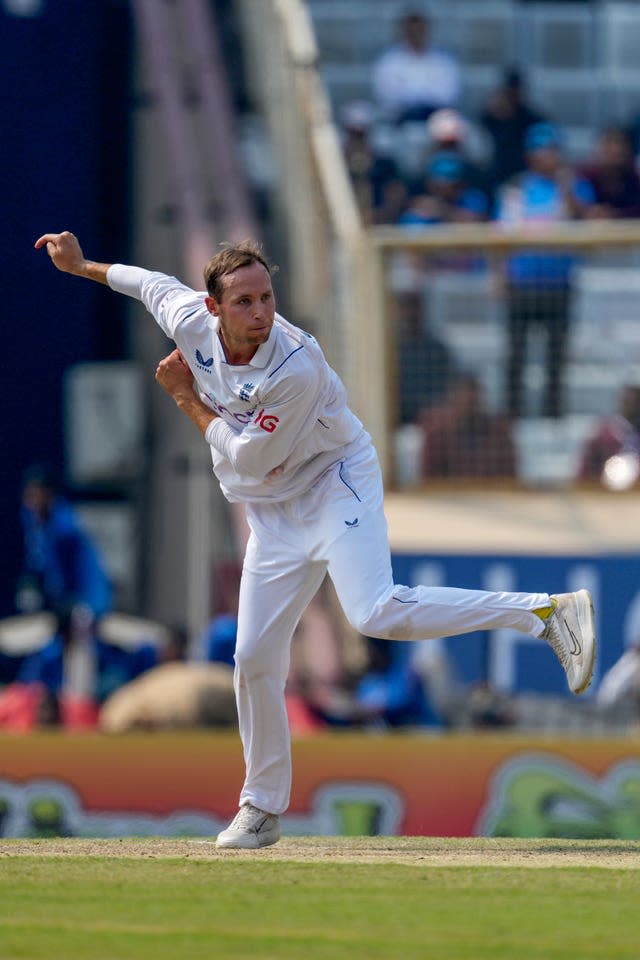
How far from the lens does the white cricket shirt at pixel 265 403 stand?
6.61 meters

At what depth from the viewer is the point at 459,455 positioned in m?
12.2

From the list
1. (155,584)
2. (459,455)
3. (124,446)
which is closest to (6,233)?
(124,446)

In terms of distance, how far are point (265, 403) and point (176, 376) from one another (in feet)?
1.63

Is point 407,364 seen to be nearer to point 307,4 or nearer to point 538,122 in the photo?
point 538,122

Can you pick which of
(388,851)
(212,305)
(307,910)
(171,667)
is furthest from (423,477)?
(307,910)

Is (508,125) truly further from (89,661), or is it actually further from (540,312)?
(89,661)

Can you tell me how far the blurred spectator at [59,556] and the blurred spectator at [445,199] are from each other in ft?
10.5

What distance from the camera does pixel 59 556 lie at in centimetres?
1364

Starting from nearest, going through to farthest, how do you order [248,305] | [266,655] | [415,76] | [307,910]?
[307,910] → [248,305] → [266,655] → [415,76]

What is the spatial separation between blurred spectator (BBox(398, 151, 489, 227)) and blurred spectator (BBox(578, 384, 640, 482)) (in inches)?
99.2

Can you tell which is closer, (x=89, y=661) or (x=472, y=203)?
(x=89, y=661)

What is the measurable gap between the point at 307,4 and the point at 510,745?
1002 centimetres

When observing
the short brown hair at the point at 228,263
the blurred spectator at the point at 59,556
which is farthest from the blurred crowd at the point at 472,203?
A: the short brown hair at the point at 228,263

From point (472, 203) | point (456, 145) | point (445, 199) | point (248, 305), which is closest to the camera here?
point (248, 305)
